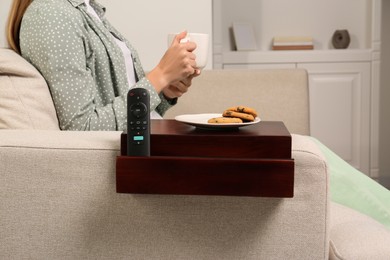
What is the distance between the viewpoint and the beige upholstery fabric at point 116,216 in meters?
1.05

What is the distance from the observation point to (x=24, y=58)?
4.85ft

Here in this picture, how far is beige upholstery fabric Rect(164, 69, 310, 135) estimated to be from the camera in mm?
2287

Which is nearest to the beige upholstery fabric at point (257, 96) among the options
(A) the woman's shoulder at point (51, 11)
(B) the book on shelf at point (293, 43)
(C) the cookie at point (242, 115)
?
(A) the woman's shoulder at point (51, 11)

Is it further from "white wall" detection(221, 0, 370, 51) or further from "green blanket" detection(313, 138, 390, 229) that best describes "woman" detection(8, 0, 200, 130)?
"white wall" detection(221, 0, 370, 51)

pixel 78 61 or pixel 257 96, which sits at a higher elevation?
pixel 78 61

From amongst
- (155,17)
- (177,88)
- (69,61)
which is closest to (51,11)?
(69,61)

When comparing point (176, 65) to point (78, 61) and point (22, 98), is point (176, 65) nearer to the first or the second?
point (78, 61)

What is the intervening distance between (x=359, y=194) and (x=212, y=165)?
0.55 meters

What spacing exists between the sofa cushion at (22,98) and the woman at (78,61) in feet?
0.12

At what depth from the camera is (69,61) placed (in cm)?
141

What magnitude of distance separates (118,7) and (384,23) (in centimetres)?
195

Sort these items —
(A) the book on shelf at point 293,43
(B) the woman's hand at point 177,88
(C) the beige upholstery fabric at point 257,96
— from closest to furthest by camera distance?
(B) the woman's hand at point 177,88 < (C) the beige upholstery fabric at point 257,96 < (A) the book on shelf at point 293,43

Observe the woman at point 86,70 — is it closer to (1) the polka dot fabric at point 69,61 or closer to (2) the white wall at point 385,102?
(1) the polka dot fabric at point 69,61

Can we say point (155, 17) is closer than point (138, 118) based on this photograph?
No
